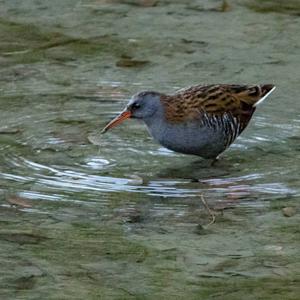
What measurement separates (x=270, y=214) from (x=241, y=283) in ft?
3.32

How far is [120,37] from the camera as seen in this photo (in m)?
10.4

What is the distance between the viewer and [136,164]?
24.7 ft

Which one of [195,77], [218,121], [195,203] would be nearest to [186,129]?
[218,121]

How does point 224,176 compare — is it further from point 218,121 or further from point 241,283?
point 241,283

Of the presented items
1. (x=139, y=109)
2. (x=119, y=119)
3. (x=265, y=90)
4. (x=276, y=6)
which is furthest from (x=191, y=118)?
(x=276, y=6)

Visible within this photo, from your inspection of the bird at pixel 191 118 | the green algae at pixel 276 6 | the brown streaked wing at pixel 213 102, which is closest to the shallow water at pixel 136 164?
the green algae at pixel 276 6

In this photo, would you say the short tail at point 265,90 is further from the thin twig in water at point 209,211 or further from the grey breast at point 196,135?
the thin twig in water at point 209,211

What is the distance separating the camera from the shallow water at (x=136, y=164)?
5871 millimetres

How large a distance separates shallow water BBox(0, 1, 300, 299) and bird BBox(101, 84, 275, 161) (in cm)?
14

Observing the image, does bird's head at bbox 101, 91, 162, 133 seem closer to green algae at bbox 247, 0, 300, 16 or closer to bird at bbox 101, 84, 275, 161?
bird at bbox 101, 84, 275, 161

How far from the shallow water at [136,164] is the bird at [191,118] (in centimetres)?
14

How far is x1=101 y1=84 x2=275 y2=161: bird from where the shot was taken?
7.64m

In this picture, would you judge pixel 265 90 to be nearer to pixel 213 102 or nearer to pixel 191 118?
pixel 213 102

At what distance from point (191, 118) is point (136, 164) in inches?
18.7
